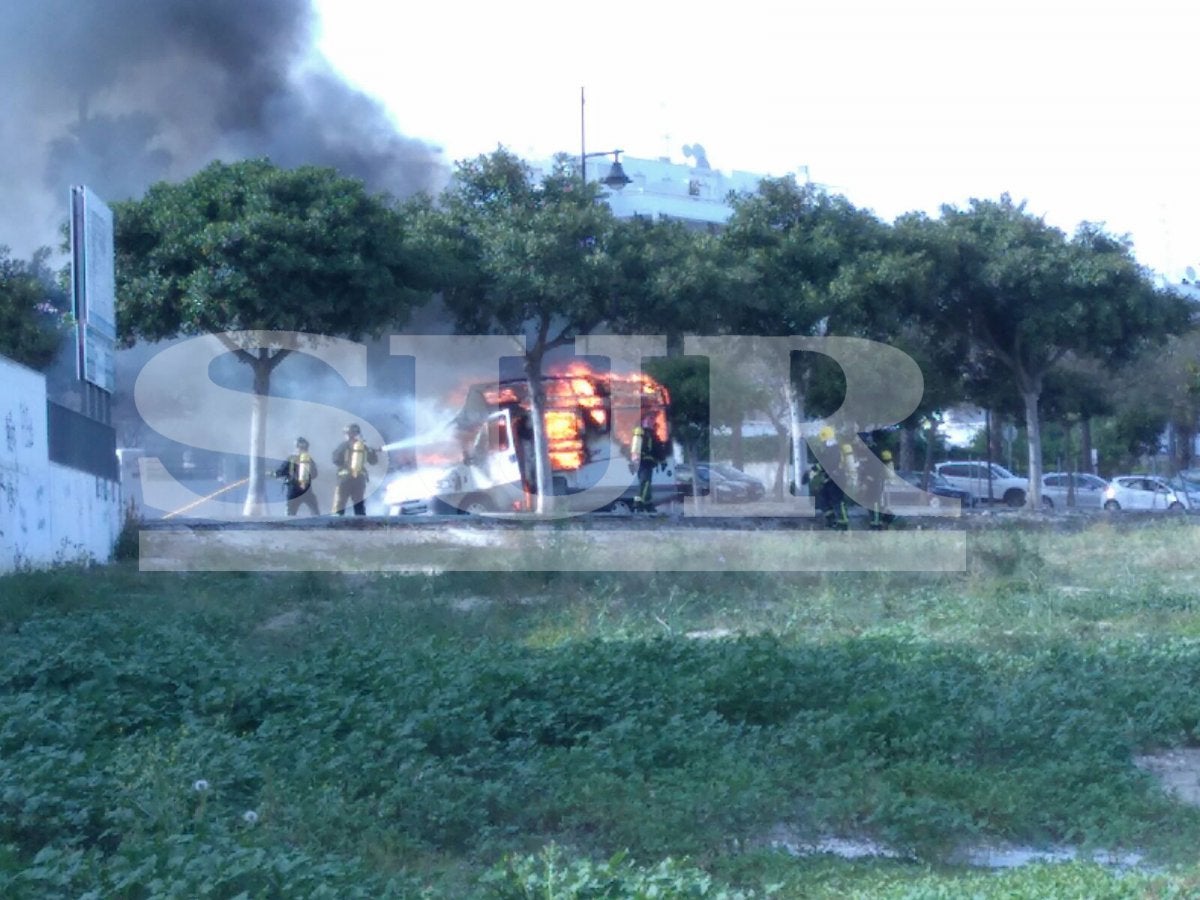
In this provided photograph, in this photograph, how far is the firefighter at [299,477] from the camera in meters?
21.3

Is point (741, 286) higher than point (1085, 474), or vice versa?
point (741, 286)

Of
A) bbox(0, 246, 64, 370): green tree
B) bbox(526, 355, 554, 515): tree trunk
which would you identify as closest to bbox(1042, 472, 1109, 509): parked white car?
bbox(526, 355, 554, 515): tree trunk

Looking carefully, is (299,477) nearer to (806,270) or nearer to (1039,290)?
(806,270)

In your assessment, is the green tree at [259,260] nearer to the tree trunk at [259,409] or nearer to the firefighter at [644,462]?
the tree trunk at [259,409]

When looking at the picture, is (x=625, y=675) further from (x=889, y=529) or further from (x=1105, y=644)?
(x=889, y=529)

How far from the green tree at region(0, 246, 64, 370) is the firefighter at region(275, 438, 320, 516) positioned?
8667mm

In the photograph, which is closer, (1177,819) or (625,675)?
(1177,819)

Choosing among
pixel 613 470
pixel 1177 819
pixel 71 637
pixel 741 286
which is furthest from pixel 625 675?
pixel 613 470

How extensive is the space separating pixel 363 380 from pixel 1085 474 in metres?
23.3

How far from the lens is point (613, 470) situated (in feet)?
85.1

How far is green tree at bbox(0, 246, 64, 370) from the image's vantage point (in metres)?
27.7

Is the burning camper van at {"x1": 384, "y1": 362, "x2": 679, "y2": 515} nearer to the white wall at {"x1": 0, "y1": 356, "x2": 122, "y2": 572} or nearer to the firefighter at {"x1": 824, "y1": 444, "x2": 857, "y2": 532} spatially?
the firefighter at {"x1": 824, "y1": 444, "x2": 857, "y2": 532}

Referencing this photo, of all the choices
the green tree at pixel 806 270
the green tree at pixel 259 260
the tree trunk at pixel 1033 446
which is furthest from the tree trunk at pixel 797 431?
the green tree at pixel 259 260

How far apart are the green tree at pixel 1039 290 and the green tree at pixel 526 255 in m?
6.97
